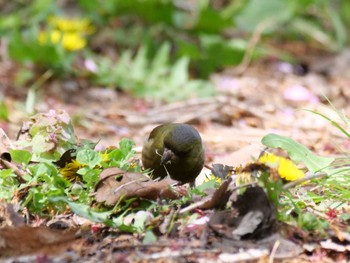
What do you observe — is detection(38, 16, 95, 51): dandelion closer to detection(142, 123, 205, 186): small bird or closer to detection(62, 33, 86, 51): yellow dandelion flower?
detection(62, 33, 86, 51): yellow dandelion flower

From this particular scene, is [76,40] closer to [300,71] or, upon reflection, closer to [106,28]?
[106,28]

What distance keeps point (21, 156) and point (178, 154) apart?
86cm

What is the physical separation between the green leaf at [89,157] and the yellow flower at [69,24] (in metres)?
4.43

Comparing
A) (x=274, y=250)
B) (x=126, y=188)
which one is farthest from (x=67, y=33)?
(x=274, y=250)

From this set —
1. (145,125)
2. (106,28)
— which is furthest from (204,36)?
(145,125)

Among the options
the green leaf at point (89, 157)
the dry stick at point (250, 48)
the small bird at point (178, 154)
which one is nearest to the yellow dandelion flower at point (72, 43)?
the dry stick at point (250, 48)

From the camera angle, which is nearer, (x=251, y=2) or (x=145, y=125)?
(x=145, y=125)

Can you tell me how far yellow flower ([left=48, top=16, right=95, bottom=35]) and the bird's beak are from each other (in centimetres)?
391

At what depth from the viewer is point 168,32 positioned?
7984mm

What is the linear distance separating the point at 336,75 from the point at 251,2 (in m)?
1.23

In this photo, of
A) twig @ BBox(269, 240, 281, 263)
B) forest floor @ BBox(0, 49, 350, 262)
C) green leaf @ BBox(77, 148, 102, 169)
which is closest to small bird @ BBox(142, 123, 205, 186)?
forest floor @ BBox(0, 49, 350, 262)

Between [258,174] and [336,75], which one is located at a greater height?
[258,174]

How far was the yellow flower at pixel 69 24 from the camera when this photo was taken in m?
7.59

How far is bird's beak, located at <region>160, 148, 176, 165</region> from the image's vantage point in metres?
3.76
